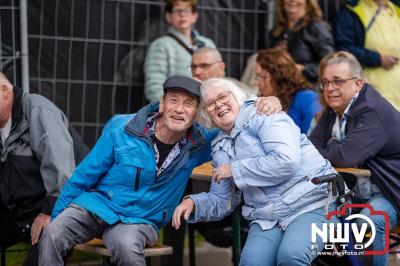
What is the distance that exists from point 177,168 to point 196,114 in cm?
33

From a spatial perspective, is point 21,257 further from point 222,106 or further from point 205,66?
point 222,106

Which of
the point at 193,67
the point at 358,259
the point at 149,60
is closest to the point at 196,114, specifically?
the point at 358,259

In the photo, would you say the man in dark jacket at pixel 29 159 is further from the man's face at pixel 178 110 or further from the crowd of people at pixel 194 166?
the man's face at pixel 178 110

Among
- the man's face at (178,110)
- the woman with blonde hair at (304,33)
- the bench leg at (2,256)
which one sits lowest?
the bench leg at (2,256)

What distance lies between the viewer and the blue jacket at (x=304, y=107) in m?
7.48

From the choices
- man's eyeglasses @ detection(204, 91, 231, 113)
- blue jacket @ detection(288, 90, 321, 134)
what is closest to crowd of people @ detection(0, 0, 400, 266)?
man's eyeglasses @ detection(204, 91, 231, 113)

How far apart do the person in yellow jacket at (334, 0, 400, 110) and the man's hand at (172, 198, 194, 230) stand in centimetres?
335

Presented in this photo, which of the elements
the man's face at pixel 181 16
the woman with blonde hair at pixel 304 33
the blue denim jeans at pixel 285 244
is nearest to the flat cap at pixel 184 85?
the blue denim jeans at pixel 285 244

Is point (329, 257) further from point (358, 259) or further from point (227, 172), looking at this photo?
point (227, 172)

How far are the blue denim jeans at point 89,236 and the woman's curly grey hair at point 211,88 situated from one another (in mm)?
683

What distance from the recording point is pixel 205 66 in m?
7.79

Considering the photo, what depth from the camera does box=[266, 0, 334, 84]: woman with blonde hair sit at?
8570mm

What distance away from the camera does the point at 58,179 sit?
609 cm

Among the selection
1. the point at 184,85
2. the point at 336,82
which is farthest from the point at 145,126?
the point at 336,82
